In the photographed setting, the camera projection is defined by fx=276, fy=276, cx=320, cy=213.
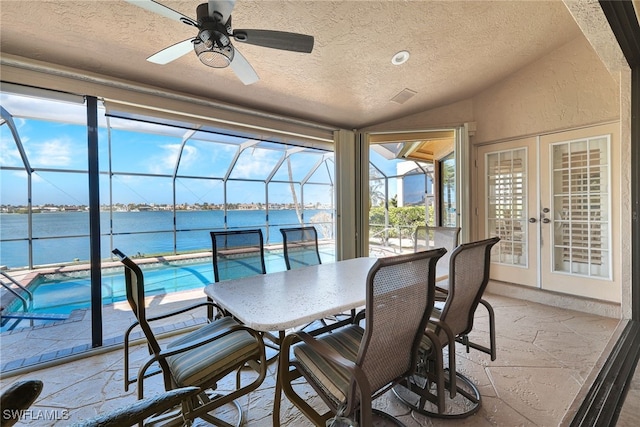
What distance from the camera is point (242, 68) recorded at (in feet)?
6.55

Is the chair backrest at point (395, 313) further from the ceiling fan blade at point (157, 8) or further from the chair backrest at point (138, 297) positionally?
the ceiling fan blade at point (157, 8)

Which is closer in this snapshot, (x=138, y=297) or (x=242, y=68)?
(x=138, y=297)

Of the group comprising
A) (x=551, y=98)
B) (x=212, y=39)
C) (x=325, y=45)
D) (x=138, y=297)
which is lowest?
(x=138, y=297)

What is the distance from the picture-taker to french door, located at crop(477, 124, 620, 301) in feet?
9.98

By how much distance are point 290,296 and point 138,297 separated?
0.76 meters

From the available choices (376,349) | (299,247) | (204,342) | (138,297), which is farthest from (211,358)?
(299,247)

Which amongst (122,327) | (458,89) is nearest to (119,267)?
(122,327)

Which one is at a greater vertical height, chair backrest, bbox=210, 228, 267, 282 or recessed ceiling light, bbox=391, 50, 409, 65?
recessed ceiling light, bbox=391, 50, 409, 65

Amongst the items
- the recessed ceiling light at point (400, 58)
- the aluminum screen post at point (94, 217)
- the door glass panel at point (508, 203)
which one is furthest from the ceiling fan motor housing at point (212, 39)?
the door glass panel at point (508, 203)

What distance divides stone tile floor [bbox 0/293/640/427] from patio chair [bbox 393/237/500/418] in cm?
8

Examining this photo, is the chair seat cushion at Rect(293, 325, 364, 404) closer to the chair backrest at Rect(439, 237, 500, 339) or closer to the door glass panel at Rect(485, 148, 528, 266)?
the chair backrest at Rect(439, 237, 500, 339)

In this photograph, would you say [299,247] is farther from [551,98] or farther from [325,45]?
[551,98]

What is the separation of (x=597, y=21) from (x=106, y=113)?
3745 mm

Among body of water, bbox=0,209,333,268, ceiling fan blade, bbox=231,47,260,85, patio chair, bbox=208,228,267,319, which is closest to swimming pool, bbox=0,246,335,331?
body of water, bbox=0,209,333,268
